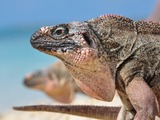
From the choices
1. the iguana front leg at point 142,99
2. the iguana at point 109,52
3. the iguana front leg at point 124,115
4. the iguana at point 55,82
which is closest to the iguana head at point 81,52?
the iguana at point 109,52

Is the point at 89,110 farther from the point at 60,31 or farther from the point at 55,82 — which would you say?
the point at 55,82

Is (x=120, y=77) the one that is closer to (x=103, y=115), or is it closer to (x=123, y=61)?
(x=123, y=61)

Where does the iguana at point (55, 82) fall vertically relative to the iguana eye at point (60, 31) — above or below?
below

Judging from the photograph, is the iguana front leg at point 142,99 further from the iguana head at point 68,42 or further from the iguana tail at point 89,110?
the iguana tail at point 89,110

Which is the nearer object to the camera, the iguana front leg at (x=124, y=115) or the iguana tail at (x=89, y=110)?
the iguana front leg at (x=124, y=115)

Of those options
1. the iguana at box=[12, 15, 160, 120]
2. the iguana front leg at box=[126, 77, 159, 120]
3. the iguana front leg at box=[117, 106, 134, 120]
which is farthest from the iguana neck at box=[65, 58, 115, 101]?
the iguana front leg at box=[117, 106, 134, 120]

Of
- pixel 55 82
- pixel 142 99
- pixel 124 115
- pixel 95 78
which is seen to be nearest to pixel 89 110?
pixel 124 115

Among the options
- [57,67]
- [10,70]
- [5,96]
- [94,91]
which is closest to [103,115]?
[94,91]

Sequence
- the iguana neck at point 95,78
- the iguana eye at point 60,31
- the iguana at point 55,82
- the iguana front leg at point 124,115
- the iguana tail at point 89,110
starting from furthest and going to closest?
the iguana at point 55,82 → the iguana tail at point 89,110 → the iguana front leg at point 124,115 → the iguana eye at point 60,31 → the iguana neck at point 95,78
